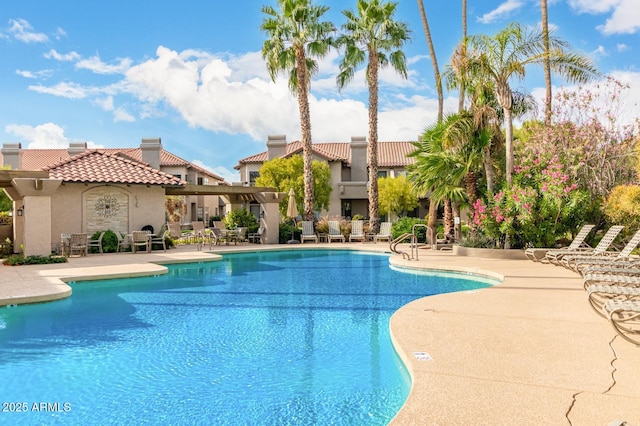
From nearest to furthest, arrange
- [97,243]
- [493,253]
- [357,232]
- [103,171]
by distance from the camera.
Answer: [493,253], [97,243], [103,171], [357,232]

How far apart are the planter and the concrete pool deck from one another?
18.2ft

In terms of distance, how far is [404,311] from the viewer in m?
8.37

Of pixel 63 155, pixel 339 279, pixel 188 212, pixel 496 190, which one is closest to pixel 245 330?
pixel 339 279

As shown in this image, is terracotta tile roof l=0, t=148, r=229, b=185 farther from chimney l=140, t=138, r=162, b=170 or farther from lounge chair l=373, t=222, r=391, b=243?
lounge chair l=373, t=222, r=391, b=243

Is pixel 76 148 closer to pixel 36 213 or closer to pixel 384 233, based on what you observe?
pixel 36 213

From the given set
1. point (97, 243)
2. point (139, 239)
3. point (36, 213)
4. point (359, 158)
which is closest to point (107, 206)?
point (97, 243)

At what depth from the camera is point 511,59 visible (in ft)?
55.1

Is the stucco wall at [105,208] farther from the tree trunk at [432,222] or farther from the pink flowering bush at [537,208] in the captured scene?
the pink flowering bush at [537,208]

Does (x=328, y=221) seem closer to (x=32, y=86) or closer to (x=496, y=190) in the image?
(x=496, y=190)

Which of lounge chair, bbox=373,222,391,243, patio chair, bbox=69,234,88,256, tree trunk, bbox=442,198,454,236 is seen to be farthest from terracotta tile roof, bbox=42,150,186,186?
tree trunk, bbox=442,198,454,236

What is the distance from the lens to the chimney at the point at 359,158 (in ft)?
129

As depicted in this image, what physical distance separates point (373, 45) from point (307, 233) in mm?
10395

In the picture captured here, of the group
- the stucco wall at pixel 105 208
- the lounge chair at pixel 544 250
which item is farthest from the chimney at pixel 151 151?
the lounge chair at pixel 544 250

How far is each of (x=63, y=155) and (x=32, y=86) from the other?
27.2 metres
